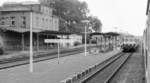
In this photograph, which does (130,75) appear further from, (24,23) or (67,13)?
(67,13)

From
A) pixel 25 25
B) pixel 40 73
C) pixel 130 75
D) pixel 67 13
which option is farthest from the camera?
pixel 67 13

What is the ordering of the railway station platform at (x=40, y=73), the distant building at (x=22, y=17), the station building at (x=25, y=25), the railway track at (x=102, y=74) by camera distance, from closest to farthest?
the railway station platform at (x=40, y=73) < the railway track at (x=102, y=74) < the station building at (x=25, y=25) < the distant building at (x=22, y=17)

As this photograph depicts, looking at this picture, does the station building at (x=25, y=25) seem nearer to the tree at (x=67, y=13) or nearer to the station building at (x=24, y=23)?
the station building at (x=24, y=23)

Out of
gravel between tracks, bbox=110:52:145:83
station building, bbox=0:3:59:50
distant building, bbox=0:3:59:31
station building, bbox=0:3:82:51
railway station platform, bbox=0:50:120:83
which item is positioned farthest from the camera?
distant building, bbox=0:3:59:31

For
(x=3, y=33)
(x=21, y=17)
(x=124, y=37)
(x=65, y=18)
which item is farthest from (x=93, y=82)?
(x=65, y=18)

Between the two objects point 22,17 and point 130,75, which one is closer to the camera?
point 130,75

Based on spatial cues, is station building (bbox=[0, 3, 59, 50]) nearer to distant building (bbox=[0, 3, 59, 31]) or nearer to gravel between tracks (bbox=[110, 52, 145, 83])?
distant building (bbox=[0, 3, 59, 31])

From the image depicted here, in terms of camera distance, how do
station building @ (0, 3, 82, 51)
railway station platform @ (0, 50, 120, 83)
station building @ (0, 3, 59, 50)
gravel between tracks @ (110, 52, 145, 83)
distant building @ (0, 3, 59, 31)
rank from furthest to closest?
distant building @ (0, 3, 59, 31)
station building @ (0, 3, 59, 50)
station building @ (0, 3, 82, 51)
gravel between tracks @ (110, 52, 145, 83)
railway station platform @ (0, 50, 120, 83)

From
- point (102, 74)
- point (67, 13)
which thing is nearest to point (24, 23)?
point (67, 13)

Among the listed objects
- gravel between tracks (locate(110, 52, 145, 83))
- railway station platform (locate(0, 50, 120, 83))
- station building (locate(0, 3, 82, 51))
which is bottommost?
gravel between tracks (locate(110, 52, 145, 83))

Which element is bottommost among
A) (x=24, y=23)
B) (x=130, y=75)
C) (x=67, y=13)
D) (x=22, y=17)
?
(x=130, y=75)

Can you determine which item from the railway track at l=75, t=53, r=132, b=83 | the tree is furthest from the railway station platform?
the tree

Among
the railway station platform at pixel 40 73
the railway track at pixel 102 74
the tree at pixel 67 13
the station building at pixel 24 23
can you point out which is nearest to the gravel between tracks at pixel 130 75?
the railway track at pixel 102 74

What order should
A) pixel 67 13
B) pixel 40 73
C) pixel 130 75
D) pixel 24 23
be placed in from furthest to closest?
pixel 67 13
pixel 24 23
pixel 130 75
pixel 40 73
